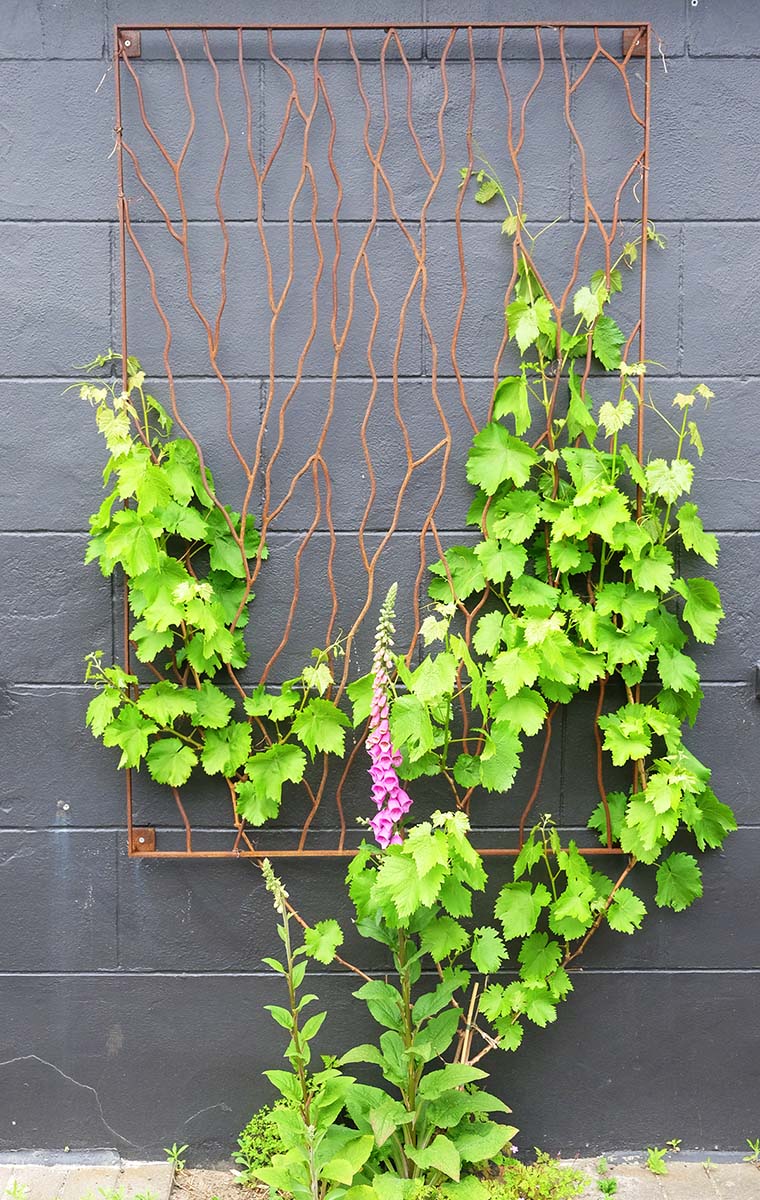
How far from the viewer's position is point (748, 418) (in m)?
2.21

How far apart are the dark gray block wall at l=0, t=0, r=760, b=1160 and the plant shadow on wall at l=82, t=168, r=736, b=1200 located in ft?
0.31

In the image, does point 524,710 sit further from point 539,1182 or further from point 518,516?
point 539,1182

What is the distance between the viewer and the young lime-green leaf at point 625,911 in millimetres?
2139

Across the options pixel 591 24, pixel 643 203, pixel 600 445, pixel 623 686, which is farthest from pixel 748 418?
pixel 591 24

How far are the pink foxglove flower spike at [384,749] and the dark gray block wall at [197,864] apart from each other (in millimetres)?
319

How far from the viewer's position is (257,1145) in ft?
7.36

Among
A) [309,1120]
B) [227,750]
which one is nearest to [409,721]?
[227,750]

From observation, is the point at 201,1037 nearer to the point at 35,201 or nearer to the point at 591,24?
the point at 35,201

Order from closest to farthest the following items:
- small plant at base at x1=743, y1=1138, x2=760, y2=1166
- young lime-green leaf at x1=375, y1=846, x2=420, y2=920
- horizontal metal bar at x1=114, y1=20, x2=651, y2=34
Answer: young lime-green leaf at x1=375, y1=846, x2=420, y2=920 → horizontal metal bar at x1=114, y1=20, x2=651, y2=34 → small plant at base at x1=743, y1=1138, x2=760, y2=1166

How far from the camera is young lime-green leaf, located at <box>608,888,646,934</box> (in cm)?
214

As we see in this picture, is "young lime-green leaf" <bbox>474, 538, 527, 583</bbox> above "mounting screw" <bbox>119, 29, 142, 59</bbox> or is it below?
below

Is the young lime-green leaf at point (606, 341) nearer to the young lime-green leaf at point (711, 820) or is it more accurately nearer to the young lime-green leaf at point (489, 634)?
the young lime-green leaf at point (489, 634)

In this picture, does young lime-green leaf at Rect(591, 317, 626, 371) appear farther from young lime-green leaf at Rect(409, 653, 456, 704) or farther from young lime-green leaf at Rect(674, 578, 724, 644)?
young lime-green leaf at Rect(409, 653, 456, 704)

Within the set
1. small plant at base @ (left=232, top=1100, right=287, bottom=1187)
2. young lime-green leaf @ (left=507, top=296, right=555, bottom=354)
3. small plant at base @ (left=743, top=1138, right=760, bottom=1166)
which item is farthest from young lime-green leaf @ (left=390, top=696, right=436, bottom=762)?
small plant at base @ (left=743, top=1138, right=760, bottom=1166)
